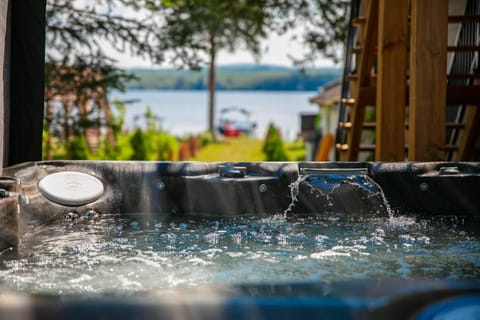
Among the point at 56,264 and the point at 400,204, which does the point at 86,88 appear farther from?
the point at 56,264

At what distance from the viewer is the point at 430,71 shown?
3.16 m

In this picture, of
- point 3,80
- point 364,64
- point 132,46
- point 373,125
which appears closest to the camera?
point 3,80

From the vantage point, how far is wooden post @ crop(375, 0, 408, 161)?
3609 millimetres

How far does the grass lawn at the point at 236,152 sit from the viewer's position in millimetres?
15985

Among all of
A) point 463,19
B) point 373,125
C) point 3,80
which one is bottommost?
point 373,125

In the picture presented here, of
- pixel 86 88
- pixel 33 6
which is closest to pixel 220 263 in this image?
pixel 33 6

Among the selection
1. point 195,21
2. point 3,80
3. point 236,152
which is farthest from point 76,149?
point 236,152

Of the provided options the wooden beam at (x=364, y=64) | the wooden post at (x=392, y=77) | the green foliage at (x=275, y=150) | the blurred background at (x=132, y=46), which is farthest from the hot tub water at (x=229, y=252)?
the green foliage at (x=275, y=150)

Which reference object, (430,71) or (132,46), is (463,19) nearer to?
(430,71)

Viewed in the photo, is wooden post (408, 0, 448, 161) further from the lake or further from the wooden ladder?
the lake

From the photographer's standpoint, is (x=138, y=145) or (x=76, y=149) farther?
(x=138, y=145)

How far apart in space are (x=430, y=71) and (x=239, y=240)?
145 cm

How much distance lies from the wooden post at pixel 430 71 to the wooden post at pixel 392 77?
0.42 meters

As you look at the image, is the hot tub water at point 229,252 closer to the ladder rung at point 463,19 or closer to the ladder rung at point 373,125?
the ladder rung at point 463,19
